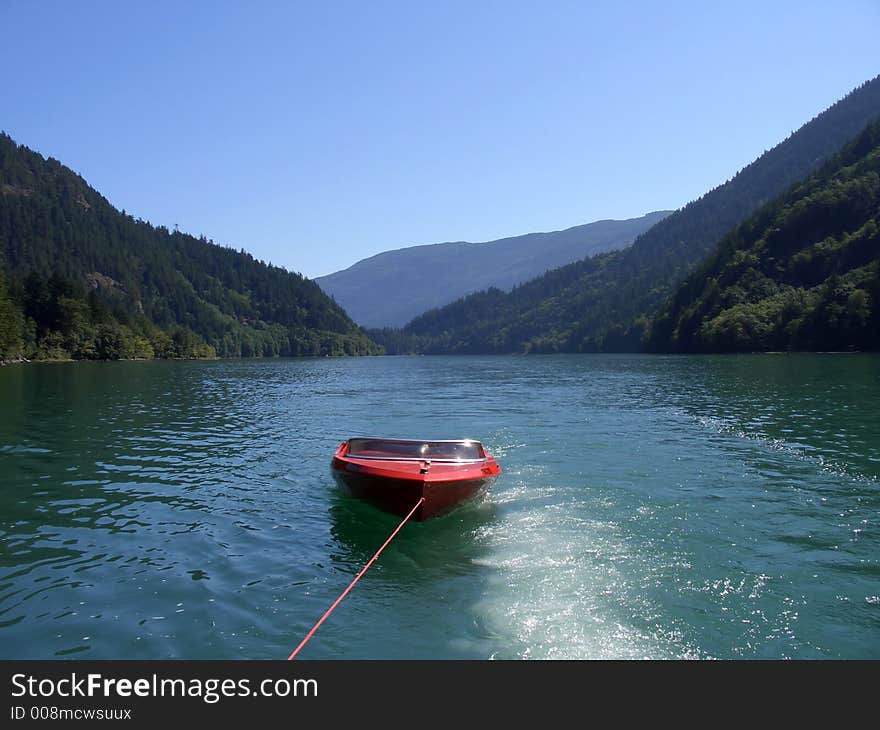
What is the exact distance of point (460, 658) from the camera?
10086 millimetres

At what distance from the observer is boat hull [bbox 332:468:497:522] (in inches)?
652

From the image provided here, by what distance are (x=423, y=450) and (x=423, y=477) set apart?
457 centimetres

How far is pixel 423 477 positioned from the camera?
16672mm

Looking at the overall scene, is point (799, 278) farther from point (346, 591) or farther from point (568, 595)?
point (346, 591)

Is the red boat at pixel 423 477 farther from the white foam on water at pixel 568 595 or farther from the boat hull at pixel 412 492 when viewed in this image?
the white foam on water at pixel 568 595

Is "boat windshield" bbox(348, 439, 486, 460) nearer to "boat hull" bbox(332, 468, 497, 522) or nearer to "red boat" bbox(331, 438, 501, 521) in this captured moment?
"red boat" bbox(331, 438, 501, 521)

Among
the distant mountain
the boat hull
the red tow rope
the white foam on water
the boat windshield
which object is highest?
the distant mountain

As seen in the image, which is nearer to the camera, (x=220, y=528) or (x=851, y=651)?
(x=851, y=651)

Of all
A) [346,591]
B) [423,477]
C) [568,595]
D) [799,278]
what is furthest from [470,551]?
[799,278]

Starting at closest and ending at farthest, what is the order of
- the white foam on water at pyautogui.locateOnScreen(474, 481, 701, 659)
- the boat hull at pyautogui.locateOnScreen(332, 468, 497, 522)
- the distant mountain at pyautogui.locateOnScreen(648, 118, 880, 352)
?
the white foam on water at pyautogui.locateOnScreen(474, 481, 701, 659) → the boat hull at pyautogui.locateOnScreen(332, 468, 497, 522) → the distant mountain at pyautogui.locateOnScreen(648, 118, 880, 352)

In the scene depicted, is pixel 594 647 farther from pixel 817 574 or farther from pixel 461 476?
pixel 461 476

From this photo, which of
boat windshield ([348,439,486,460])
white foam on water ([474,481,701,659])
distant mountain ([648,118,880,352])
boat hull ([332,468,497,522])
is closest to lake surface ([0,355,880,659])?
white foam on water ([474,481,701,659])
